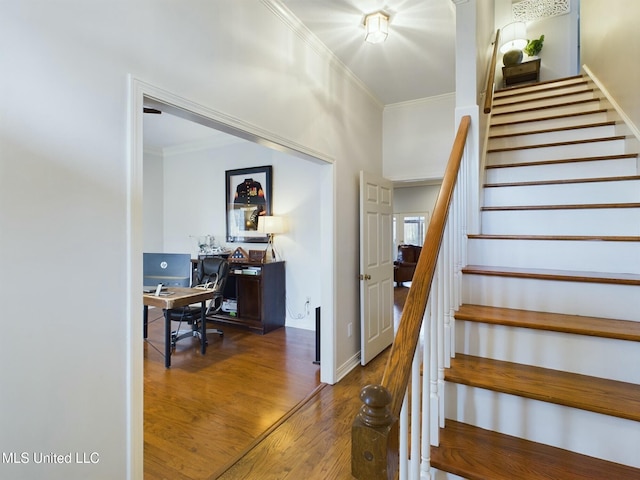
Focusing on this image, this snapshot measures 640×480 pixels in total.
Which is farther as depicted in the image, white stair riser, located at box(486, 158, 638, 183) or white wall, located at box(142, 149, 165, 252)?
white wall, located at box(142, 149, 165, 252)

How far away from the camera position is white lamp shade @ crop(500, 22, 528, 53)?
5.02m

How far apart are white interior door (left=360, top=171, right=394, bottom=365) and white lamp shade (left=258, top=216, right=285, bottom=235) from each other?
1.56m

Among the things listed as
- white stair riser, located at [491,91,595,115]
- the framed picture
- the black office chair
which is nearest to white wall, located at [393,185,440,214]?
white stair riser, located at [491,91,595,115]

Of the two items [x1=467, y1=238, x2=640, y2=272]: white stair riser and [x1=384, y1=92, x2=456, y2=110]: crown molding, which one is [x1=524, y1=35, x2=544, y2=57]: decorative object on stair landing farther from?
[x1=467, y1=238, x2=640, y2=272]: white stair riser

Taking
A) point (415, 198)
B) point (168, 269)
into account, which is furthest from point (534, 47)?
point (168, 269)

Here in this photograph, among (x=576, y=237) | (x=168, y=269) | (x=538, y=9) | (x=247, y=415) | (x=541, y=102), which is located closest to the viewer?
(x=576, y=237)

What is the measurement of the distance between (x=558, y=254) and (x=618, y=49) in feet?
6.45

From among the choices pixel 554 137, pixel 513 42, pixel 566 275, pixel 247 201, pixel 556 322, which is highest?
pixel 513 42

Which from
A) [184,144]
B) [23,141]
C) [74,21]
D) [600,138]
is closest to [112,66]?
[74,21]

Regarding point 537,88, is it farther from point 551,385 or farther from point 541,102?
point 551,385

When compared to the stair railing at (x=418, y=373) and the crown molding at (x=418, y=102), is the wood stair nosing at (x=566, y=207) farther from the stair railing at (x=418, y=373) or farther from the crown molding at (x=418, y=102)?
the crown molding at (x=418, y=102)

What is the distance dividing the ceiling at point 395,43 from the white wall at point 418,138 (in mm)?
125

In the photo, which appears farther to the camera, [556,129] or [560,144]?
[556,129]

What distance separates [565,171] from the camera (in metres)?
2.22
